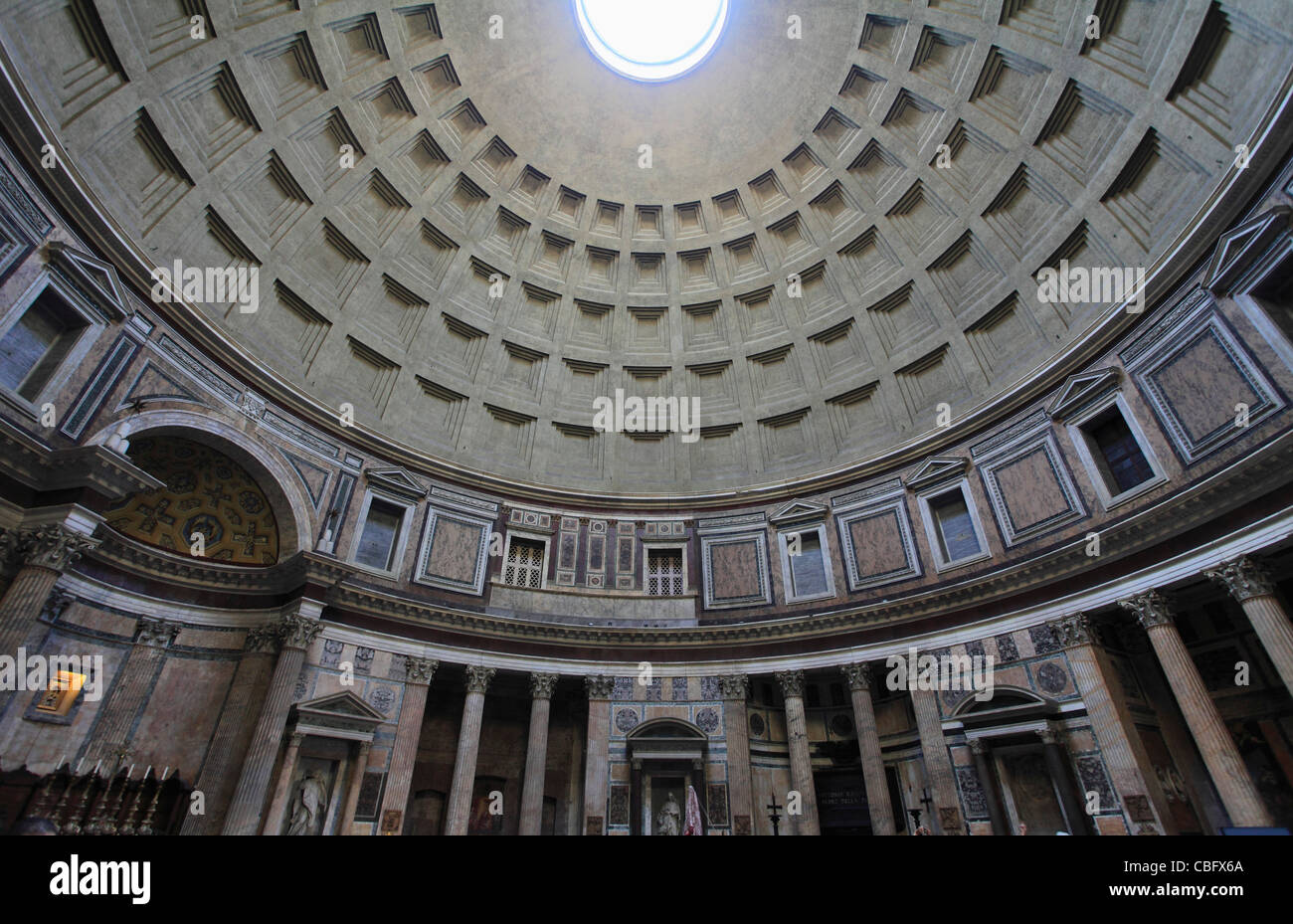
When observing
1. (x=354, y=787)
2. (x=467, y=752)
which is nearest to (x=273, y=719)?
(x=354, y=787)

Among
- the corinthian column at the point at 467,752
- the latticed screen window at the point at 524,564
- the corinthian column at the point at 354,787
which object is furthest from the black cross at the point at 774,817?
the corinthian column at the point at 354,787

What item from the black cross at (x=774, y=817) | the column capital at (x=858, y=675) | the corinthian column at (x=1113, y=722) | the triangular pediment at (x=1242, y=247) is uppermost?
the triangular pediment at (x=1242, y=247)

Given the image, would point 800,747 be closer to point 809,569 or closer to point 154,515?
point 809,569

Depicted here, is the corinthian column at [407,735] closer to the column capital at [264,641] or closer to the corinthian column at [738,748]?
the column capital at [264,641]

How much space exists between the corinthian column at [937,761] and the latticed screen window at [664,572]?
881cm

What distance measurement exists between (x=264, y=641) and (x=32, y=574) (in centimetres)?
590

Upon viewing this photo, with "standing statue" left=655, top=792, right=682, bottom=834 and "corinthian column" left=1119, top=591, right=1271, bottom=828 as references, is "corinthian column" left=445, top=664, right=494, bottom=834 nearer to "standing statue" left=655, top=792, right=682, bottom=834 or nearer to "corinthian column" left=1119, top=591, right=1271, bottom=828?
"standing statue" left=655, top=792, right=682, bottom=834

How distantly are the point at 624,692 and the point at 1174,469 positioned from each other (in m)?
17.0

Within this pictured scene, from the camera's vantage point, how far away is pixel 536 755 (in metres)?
20.1

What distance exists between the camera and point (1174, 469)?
52.2ft

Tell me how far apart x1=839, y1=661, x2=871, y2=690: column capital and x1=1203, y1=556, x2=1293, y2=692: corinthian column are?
9.38m

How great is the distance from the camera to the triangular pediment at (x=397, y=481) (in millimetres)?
21797

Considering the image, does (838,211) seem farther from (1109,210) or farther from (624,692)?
(624,692)
